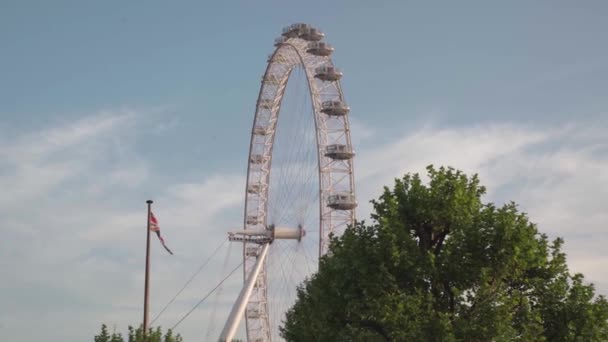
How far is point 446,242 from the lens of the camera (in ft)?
95.1

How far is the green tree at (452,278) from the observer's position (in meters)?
27.4

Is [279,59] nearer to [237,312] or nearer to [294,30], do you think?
[294,30]

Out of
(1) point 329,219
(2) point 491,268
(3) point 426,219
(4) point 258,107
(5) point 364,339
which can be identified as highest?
(4) point 258,107

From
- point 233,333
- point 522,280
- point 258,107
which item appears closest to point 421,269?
point 522,280

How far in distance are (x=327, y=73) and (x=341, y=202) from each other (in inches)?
317

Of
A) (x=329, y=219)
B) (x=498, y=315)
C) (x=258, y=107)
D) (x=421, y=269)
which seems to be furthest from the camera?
(x=258, y=107)

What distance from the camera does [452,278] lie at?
28.6 metres

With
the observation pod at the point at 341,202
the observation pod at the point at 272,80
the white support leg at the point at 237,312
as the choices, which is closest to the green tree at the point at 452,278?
the white support leg at the point at 237,312

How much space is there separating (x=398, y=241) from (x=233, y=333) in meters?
20.5

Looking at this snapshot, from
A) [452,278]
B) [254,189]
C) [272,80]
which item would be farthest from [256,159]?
[452,278]

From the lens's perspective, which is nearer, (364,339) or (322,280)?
(364,339)

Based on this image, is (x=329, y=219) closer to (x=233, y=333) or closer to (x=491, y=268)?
(x=233, y=333)

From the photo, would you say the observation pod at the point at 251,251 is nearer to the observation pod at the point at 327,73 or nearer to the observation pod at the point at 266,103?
the observation pod at the point at 266,103

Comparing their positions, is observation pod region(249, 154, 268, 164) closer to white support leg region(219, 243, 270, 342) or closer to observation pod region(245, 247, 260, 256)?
observation pod region(245, 247, 260, 256)
